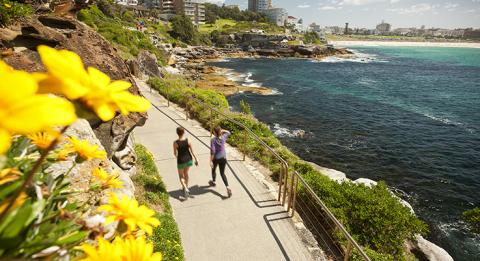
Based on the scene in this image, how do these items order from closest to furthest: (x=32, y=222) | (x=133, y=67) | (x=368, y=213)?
(x=32, y=222) < (x=368, y=213) < (x=133, y=67)

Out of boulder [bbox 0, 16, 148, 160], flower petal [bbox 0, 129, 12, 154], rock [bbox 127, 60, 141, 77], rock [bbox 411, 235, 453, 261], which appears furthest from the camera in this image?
rock [bbox 127, 60, 141, 77]

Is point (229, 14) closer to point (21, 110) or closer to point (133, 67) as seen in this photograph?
point (133, 67)

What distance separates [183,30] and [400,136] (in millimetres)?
75584

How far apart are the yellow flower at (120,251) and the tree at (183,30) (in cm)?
8963

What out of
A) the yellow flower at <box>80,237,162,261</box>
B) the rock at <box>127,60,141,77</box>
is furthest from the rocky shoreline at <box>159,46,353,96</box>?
the yellow flower at <box>80,237,162,261</box>

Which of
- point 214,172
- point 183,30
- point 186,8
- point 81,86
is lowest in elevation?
point 214,172

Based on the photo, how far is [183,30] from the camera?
287ft

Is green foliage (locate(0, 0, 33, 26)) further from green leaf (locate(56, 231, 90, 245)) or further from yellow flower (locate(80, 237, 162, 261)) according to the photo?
yellow flower (locate(80, 237, 162, 261))

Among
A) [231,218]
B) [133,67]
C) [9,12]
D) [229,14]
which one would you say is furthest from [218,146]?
[229,14]

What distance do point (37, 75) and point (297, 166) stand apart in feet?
34.5

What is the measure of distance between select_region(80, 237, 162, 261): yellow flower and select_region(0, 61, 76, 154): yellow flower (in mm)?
709

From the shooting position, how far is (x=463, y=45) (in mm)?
180000

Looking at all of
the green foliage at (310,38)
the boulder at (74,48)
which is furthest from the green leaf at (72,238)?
the green foliage at (310,38)

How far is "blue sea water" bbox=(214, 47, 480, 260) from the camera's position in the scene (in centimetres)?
1485
